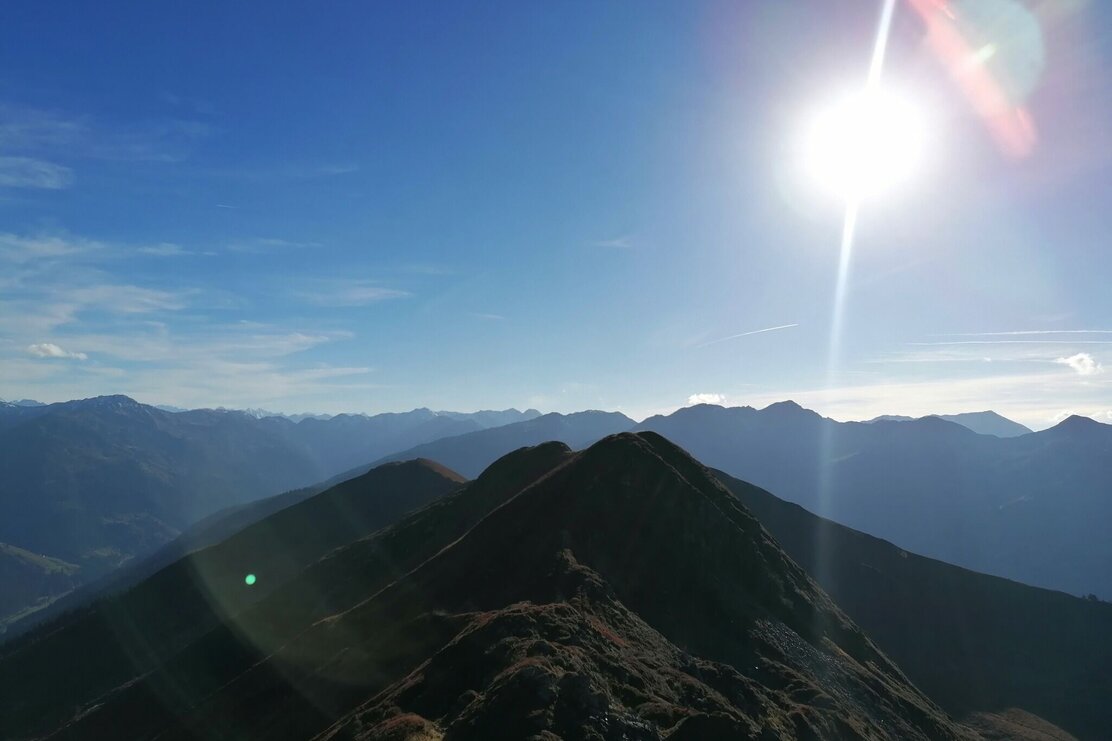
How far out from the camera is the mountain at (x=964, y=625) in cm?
10150

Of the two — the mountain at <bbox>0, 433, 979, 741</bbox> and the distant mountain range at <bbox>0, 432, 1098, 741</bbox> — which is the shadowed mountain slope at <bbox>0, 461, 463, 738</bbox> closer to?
the distant mountain range at <bbox>0, 432, 1098, 741</bbox>

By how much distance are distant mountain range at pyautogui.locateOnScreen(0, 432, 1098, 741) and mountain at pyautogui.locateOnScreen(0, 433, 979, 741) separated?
259 mm

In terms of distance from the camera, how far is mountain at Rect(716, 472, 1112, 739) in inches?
3996

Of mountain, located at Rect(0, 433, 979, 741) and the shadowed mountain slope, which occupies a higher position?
mountain, located at Rect(0, 433, 979, 741)

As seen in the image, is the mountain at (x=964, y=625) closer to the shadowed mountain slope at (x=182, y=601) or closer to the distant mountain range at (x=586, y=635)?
the distant mountain range at (x=586, y=635)

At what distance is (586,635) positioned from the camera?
42.2m

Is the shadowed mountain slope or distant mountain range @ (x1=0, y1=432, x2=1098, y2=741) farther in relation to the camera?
the shadowed mountain slope

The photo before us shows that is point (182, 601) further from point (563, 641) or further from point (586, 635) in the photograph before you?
point (563, 641)

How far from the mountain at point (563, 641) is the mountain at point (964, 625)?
4428cm

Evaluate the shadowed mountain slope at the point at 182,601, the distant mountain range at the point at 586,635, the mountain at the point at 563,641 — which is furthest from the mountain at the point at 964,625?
the shadowed mountain slope at the point at 182,601

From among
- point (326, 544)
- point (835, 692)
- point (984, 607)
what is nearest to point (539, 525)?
point (835, 692)

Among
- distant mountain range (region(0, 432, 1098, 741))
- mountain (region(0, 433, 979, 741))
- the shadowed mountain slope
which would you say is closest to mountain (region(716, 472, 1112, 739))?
distant mountain range (region(0, 432, 1098, 741))

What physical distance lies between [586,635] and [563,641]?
3.09 m

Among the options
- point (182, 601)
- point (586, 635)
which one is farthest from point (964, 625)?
point (182, 601)
